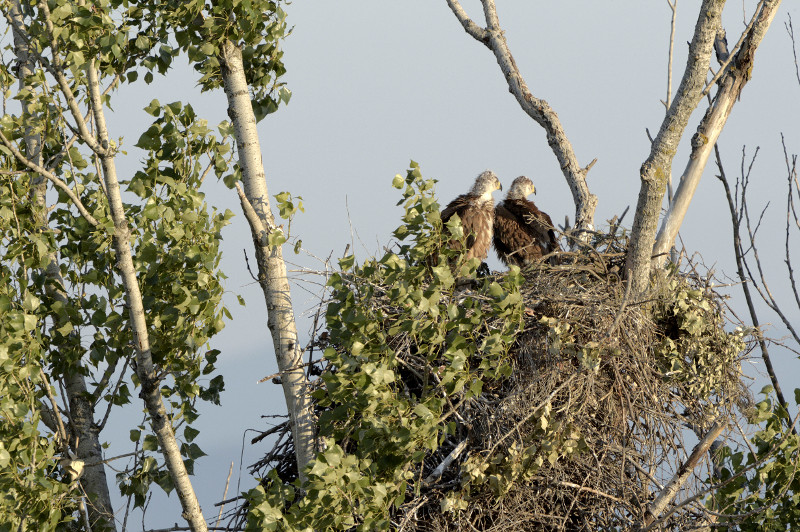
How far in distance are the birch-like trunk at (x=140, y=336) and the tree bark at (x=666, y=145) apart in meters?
3.04

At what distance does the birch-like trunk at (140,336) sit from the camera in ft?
16.9

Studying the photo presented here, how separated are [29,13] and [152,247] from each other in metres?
1.66

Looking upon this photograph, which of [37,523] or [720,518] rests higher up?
[37,523]

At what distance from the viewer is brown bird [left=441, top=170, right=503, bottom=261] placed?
8.15m

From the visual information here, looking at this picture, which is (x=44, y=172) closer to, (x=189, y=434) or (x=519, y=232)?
(x=189, y=434)

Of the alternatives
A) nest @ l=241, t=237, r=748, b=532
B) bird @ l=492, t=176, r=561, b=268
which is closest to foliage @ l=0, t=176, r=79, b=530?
nest @ l=241, t=237, r=748, b=532

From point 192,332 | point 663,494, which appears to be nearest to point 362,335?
point 192,332

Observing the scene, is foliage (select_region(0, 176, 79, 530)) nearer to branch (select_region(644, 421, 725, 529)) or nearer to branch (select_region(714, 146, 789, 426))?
branch (select_region(644, 421, 725, 529))

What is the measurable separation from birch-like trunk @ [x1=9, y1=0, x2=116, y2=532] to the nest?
233cm

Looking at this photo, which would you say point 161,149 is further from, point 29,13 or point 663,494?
point 663,494

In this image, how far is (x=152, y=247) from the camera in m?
5.42

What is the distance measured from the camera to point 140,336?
207 inches

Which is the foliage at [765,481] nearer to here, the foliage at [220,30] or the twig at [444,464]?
the twig at [444,464]

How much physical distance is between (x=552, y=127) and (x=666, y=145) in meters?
2.05
